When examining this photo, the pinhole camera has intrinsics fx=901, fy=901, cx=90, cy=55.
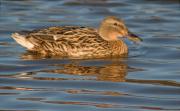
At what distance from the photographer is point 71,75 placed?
14.5 meters

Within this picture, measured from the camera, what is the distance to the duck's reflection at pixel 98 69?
14539 mm

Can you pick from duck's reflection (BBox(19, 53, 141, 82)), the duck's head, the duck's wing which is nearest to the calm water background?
duck's reflection (BBox(19, 53, 141, 82))

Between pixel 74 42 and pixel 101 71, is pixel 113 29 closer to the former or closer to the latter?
pixel 74 42

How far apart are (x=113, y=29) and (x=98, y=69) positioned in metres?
2.16

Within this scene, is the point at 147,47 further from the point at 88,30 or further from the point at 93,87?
the point at 93,87

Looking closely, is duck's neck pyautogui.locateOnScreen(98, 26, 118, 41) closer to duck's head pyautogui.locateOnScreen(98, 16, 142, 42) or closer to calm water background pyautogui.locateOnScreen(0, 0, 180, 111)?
duck's head pyautogui.locateOnScreen(98, 16, 142, 42)

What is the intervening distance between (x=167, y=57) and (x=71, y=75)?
2694 millimetres

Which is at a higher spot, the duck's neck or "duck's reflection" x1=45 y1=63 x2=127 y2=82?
the duck's neck

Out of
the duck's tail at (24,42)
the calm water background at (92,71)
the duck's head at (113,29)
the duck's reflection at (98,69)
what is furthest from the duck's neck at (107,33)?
the duck's tail at (24,42)

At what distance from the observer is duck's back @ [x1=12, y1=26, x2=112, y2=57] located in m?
16.8

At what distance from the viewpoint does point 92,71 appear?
49.0 ft

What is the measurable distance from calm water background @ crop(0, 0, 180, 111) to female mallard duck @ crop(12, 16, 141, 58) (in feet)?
1.03

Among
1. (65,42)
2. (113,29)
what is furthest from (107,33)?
(65,42)

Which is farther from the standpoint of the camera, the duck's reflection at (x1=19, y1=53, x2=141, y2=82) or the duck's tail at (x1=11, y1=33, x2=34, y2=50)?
the duck's tail at (x1=11, y1=33, x2=34, y2=50)
